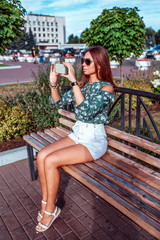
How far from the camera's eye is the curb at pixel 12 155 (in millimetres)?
3713

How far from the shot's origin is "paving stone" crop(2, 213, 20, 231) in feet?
7.97

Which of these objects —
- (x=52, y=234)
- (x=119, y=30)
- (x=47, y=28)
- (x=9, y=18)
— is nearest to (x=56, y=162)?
(x=52, y=234)

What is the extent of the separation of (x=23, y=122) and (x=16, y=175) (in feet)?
4.24

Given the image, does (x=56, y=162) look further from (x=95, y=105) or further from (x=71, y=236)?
(x=71, y=236)

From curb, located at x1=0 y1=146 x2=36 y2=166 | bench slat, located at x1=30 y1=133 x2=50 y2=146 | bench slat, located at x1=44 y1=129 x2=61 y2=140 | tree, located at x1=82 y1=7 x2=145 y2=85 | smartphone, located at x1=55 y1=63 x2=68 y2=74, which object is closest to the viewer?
smartphone, located at x1=55 y1=63 x2=68 y2=74

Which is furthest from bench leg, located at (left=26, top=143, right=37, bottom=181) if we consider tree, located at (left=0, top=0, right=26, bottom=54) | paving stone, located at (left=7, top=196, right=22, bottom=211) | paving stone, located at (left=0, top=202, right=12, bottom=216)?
tree, located at (left=0, top=0, right=26, bottom=54)

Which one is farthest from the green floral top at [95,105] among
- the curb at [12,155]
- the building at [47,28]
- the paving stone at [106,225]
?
the building at [47,28]

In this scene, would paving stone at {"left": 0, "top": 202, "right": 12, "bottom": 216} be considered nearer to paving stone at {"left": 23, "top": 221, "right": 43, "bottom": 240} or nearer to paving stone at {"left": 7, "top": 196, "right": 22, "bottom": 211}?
paving stone at {"left": 7, "top": 196, "right": 22, "bottom": 211}

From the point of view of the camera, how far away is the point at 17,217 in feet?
8.41

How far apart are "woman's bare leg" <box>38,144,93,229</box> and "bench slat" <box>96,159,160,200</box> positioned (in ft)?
0.55

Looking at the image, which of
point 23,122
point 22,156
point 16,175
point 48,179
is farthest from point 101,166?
point 23,122

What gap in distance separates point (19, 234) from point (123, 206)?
1165mm

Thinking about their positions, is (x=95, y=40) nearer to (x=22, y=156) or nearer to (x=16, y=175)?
(x=22, y=156)

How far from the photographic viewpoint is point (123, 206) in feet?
5.81
